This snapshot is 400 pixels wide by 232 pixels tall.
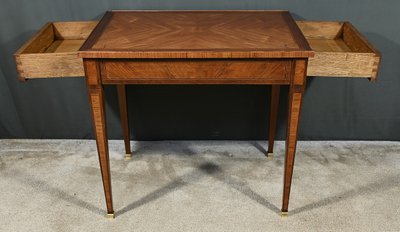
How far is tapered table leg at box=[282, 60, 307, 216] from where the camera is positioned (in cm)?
136

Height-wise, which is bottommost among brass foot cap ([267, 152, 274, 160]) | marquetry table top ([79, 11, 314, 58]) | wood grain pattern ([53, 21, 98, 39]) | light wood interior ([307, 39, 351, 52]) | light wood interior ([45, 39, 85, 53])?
brass foot cap ([267, 152, 274, 160])

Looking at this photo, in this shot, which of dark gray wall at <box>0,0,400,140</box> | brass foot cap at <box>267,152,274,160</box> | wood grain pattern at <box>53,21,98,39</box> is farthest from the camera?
brass foot cap at <box>267,152,274,160</box>

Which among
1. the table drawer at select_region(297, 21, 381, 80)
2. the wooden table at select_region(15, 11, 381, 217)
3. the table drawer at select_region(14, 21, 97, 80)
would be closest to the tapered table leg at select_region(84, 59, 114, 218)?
the wooden table at select_region(15, 11, 381, 217)

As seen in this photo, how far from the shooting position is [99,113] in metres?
1.48

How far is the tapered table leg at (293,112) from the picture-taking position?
1364 millimetres

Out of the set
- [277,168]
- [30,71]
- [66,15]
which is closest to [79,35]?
[66,15]

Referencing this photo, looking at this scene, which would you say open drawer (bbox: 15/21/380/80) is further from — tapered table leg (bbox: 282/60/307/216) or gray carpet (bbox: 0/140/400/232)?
gray carpet (bbox: 0/140/400/232)

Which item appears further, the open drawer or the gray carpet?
the gray carpet

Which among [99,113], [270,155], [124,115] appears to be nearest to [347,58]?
[270,155]

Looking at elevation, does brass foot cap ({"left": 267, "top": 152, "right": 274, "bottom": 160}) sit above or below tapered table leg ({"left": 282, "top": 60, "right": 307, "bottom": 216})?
below

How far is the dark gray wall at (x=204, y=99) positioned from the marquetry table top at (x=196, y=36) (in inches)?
7.5

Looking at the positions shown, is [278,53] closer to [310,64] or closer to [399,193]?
[310,64]

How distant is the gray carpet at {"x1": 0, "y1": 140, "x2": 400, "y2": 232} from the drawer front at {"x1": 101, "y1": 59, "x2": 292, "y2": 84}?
1.97 feet

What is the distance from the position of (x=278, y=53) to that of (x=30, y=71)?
0.86m
